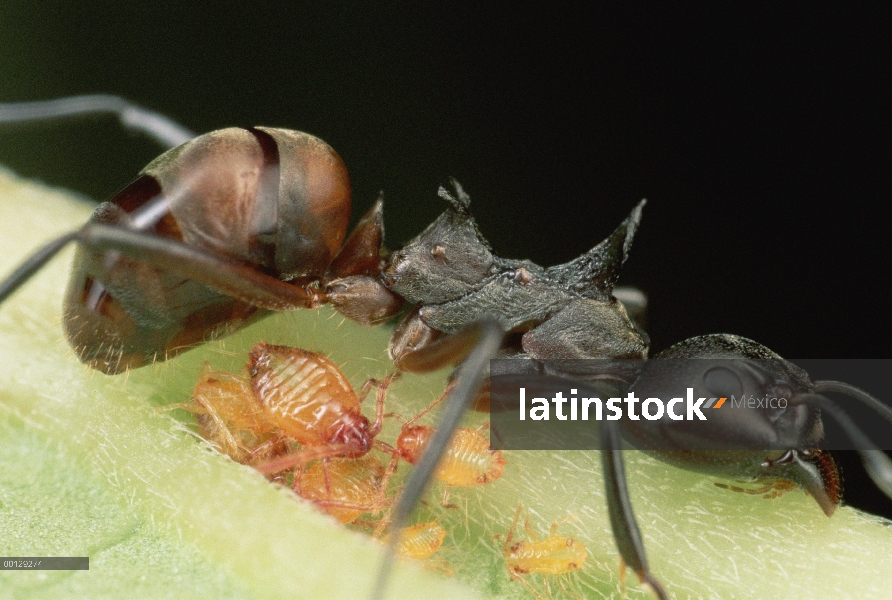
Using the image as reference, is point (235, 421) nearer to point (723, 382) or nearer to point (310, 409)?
point (310, 409)

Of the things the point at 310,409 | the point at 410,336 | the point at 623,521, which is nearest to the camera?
the point at 623,521

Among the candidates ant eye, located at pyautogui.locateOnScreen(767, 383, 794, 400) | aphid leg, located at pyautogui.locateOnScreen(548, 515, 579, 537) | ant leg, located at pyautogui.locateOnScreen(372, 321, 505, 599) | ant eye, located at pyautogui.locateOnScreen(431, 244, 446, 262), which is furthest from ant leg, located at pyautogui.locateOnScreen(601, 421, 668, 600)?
ant eye, located at pyautogui.locateOnScreen(431, 244, 446, 262)

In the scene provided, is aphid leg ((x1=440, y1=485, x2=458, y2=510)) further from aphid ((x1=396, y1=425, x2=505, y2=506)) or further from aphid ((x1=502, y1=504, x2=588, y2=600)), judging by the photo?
aphid ((x1=502, y1=504, x2=588, y2=600))

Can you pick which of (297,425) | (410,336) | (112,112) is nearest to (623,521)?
(297,425)

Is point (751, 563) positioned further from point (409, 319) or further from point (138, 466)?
point (138, 466)

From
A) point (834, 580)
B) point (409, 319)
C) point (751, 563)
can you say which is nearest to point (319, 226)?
point (409, 319)

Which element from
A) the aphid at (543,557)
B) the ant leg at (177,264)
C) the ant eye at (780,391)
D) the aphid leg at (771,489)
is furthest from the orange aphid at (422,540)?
the ant eye at (780,391)
